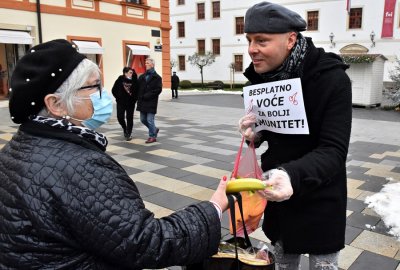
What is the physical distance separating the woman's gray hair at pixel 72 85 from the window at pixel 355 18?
113 feet

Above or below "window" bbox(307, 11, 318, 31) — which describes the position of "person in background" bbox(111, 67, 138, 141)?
below

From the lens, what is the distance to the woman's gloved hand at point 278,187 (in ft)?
5.02

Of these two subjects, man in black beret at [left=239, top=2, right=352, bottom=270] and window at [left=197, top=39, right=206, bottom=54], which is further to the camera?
window at [left=197, top=39, right=206, bottom=54]

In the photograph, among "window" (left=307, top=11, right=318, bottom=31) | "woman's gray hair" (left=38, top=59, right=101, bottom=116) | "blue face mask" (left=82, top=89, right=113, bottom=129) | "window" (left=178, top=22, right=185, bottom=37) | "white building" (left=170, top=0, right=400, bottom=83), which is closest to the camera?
"woman's gray hair" (left=38, top=59, right=101, bottom=116)

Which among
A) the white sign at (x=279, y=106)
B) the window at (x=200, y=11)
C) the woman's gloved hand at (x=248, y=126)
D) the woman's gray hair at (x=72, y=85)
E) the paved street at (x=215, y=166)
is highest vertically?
the window at (x=200, y=11)

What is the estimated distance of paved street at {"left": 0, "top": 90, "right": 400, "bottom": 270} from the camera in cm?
384

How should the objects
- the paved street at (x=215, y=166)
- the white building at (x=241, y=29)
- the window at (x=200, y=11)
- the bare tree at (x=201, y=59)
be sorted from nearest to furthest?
the paved street at (x=215, y=166) < the white building at (x=241, y=29) < the bare tree at (x=201, y=59) < the window at (x=200, y=11)

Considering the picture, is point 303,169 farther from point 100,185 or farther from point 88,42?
point 88,42

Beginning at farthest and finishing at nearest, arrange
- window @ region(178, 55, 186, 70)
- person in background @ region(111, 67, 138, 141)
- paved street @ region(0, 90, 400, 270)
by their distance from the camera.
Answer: window @ region(178, 55, 186, 70), person in background @ region(111, 67, 138, 141), paved street @ region(0, 90, 400, 270)

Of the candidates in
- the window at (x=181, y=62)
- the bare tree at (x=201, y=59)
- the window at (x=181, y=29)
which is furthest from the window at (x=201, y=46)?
the window at (x=181, y=29)

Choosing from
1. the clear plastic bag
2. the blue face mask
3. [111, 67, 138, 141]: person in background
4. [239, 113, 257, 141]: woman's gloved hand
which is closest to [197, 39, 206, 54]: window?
[111, 67, 138, 141]: person in background

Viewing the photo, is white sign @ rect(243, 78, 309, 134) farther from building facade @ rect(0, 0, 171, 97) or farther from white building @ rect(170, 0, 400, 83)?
white building @ rect(170, 0, 400, 83)

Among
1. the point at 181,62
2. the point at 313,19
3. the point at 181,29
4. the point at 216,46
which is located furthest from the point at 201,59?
the point at 313,19

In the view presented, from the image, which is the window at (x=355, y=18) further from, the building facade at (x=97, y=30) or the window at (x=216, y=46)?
the building facade at (x=97, y=30)
